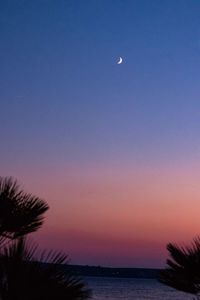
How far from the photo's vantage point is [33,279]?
4.70m

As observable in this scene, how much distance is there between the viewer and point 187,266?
8.37 m

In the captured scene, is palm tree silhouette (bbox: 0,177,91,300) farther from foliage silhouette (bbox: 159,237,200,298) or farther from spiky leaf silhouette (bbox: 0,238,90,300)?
foliage silhouette (bbox: 159,237,200,298)

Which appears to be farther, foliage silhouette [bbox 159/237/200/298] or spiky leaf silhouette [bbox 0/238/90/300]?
foliage silhouette [bbox 159/237/200/298]

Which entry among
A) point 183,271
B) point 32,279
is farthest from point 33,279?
point 183,271

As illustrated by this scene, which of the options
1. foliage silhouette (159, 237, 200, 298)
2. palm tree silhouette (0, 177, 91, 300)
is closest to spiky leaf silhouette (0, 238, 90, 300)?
palm tree silhouette (0, 177, 91, 300)

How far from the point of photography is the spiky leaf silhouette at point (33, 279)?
4.68 metres

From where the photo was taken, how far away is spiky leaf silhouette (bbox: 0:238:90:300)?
4680 millimetres

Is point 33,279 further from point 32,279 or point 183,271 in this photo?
point 183,271

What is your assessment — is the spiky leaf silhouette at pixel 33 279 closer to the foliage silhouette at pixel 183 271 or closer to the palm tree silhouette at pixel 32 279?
the palm tree silhouette at pixel 32 279

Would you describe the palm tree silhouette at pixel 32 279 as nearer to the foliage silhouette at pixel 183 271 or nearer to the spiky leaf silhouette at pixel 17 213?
the spiky leaf silhouette at pixel 17 213

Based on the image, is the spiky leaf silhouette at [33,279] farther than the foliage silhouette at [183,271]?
No

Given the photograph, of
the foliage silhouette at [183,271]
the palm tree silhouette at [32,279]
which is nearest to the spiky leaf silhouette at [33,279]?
the palm tree silhouette at [32,279]

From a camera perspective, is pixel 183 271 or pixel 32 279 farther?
pixel 183 271

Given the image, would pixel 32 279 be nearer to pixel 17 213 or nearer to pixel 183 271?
pixel 17 213
